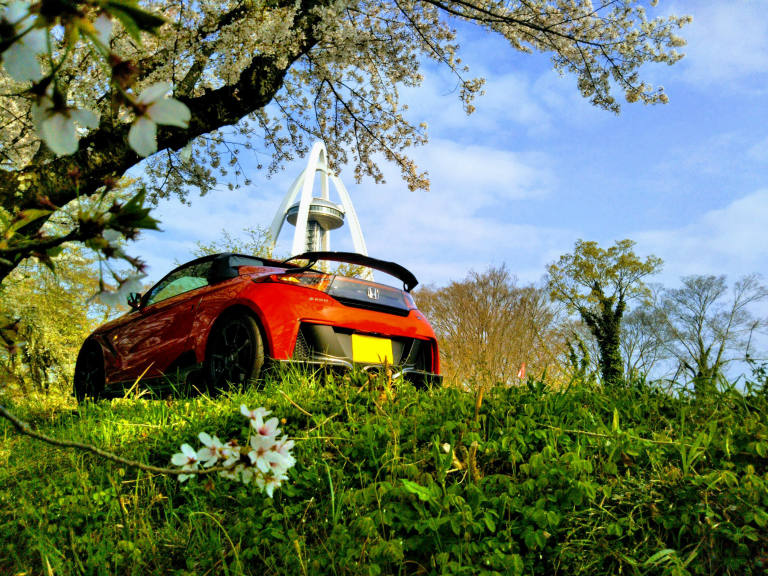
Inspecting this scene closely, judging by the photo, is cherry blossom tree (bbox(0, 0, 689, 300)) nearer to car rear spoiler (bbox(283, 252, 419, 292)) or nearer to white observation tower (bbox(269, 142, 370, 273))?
car rear spoiler (bbox(283, 252, 419, 292))

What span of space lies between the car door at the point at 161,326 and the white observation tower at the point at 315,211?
24.7 meters

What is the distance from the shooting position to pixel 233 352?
184 inches

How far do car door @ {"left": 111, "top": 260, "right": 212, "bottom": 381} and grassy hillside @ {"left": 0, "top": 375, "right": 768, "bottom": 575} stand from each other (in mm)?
1963

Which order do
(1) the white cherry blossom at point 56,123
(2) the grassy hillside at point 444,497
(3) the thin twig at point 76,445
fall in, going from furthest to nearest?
(2) the grassy hillside at point 444,497 < (3) the thin twig at point 76,445 < (1) the white cherry blossom at point 56,123

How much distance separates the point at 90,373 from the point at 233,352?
349cm

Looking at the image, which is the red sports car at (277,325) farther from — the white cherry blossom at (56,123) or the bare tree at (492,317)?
the bare tree at (492,317)

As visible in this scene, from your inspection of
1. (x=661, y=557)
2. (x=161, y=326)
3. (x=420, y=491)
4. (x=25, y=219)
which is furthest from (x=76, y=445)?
(x=161, y=326)

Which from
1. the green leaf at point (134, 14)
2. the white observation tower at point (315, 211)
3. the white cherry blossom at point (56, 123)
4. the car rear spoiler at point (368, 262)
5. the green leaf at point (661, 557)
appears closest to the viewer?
the green leaf at point (134, 14)

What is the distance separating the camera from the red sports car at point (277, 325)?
174 inches

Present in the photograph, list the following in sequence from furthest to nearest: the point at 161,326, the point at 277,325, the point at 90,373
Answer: the point at 90,373
the point at 161,326
the point at 277,325

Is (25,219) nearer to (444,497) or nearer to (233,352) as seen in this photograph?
(444,497)

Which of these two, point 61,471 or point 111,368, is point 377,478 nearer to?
point 61,471

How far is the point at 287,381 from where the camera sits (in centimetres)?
396

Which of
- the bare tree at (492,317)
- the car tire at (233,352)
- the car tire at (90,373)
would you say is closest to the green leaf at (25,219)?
the car tire at (233,352)
